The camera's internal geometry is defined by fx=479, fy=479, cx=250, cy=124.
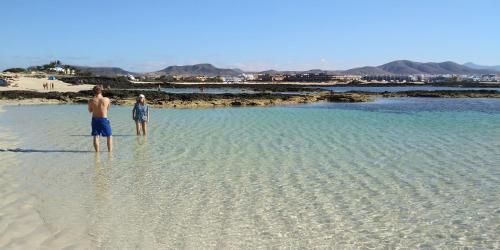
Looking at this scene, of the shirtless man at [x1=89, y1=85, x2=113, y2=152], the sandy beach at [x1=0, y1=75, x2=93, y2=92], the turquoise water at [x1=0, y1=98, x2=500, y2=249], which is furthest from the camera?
the sandy beach at [x1=0, y1=75, x2=93, y2=92]

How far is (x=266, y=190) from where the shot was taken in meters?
7.72

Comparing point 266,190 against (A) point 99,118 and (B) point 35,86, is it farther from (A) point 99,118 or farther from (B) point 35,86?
(B) point 35,86

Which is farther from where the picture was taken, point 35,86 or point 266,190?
point 35,86

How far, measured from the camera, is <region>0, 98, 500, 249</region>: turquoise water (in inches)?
218

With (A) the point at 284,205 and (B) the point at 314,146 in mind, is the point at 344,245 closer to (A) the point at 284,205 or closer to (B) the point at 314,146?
(A) the point at 284,205

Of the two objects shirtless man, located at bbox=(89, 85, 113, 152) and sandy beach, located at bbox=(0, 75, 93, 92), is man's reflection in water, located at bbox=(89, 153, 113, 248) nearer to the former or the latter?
shirtless man, located at bbox=(89, 85, 113, 152)

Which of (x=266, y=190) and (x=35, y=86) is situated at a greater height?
(x=35, y=86)

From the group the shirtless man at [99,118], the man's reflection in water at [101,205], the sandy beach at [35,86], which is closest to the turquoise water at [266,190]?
the man's reflection in water at [101,205]

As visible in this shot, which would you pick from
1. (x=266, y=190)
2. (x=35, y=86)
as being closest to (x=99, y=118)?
(x=266, y=190)

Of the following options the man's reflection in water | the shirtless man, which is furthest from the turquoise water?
the shirtless man

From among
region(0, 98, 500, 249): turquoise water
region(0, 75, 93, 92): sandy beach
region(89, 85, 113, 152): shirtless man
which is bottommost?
region(0, 98, 500, 249): turquoise water

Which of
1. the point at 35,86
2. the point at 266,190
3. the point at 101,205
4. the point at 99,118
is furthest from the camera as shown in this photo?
the point at 35,86

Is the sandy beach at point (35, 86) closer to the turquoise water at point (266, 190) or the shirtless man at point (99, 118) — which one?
the turquoise water at point (266, 190)

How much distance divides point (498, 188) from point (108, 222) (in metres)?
6.18
